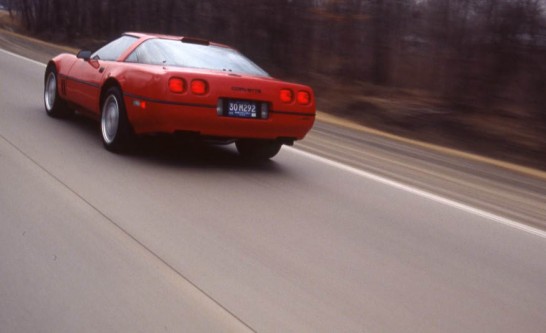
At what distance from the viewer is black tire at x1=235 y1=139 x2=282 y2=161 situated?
8.25 metres

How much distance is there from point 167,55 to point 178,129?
3.40 ft

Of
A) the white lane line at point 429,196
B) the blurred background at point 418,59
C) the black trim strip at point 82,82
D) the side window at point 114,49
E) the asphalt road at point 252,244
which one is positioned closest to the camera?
the asphalt road at point 252,244

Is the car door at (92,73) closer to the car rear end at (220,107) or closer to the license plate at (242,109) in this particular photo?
the car rear end at (220,107)

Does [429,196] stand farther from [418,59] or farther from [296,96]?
[418,59]

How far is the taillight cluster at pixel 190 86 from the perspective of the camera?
6922 millimetres

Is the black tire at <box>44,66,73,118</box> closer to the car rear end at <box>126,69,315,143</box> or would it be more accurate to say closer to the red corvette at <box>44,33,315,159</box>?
the red corvette at <box>44,33,315,159</box>

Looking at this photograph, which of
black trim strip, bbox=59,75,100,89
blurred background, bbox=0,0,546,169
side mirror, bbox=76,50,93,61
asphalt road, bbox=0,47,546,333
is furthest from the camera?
blurred background, bbox=0,0,546,169

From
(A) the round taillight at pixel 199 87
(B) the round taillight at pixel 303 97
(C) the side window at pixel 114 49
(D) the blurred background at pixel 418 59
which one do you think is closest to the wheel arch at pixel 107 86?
(C) the side window at pixel 114 49

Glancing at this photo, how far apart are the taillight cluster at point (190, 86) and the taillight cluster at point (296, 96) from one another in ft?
2.82

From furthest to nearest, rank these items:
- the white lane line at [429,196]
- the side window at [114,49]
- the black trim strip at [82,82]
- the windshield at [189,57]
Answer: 1. the side window at [114,49]
2. the black trim strip at [82,82]
3. the windshield at [189,57]
4. the white lane line at [429,196]

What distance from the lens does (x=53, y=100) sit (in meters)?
9.97

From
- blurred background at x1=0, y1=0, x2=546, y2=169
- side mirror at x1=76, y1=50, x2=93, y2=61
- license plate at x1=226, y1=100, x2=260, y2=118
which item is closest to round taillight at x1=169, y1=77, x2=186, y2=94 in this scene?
license plate at x1=226, y1=100, x2=260, y2=118

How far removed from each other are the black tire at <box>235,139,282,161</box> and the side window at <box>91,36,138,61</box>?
171 centimetres

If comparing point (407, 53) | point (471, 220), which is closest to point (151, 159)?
point (471, 220)
